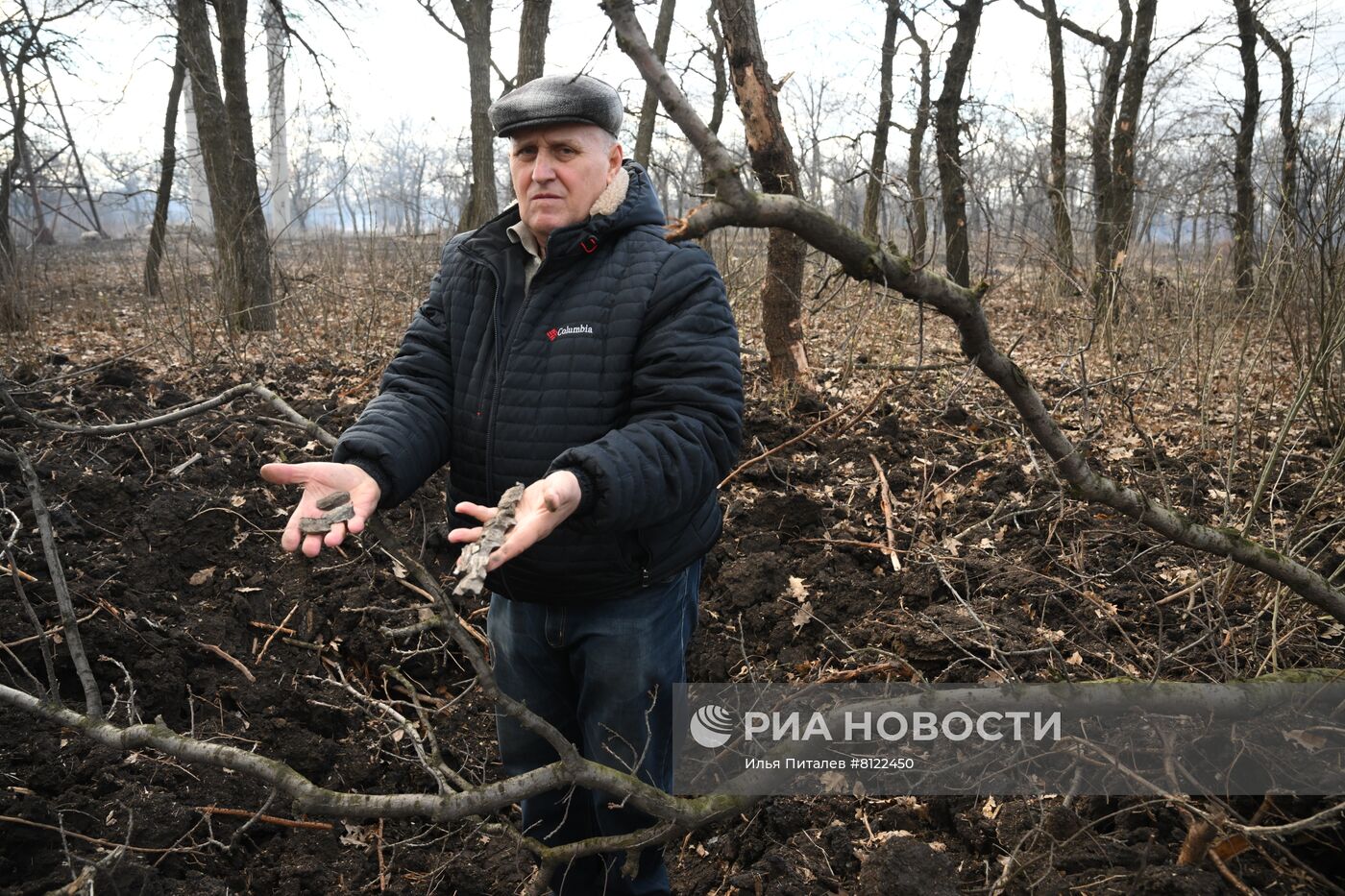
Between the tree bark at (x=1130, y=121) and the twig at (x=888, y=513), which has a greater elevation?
the tree bark at (x=1130, y=121)

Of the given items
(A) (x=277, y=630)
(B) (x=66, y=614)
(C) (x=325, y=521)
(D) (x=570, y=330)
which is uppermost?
(D) (x=570, y=330)

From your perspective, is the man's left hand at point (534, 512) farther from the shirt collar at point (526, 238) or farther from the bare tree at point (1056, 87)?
the bare tree at point (1056, 87)

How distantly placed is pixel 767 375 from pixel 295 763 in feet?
14.4

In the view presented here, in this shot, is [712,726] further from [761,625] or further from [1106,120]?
[1106,120]

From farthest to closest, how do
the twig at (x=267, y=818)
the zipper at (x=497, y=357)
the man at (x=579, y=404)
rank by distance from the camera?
the twig at (x=267, y=818) < the zipper at (x=497, y=357) < the man at (x=579, y=404)

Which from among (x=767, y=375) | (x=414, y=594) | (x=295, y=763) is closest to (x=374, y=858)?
(x=295, y=763)

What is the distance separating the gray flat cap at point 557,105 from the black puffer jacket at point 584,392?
20cm

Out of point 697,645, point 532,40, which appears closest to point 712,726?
point 697,645

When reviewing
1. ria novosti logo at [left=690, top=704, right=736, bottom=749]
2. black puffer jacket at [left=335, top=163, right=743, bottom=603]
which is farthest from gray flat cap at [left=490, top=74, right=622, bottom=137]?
ria novosti logo at [left=690, top=704, right=736, bottom=749]

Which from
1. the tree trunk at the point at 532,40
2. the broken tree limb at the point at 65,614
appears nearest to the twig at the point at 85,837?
the broken tree limb at the point at 65,614

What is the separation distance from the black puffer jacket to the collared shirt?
2 centimetres

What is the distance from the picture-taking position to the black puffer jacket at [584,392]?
1.80 metres

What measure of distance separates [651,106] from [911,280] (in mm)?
10186

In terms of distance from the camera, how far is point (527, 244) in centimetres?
201
